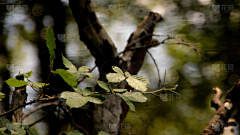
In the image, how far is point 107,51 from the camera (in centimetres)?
76

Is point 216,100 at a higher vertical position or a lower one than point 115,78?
lower

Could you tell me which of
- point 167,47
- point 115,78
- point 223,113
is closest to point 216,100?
point 223,113

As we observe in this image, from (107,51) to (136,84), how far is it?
48cm

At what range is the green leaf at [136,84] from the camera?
294 millimetres

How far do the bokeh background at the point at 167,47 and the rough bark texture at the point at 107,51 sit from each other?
0.06m

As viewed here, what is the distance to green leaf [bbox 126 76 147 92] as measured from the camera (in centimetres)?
29

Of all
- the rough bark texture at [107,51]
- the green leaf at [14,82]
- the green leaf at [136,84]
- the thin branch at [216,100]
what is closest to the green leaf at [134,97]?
the green leaf at [136,84]

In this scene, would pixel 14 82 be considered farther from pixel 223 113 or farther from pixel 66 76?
pixel 223 113

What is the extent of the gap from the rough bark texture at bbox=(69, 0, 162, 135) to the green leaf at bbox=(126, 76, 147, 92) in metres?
0.46

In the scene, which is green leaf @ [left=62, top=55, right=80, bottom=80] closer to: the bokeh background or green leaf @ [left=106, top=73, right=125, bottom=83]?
green leaf @ [left=106, top=73, right=125, bottom=83]

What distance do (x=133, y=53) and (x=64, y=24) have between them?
0.38 metres

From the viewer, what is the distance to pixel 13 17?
0.90 metres

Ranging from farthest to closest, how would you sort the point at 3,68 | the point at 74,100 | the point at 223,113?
the point at 3,68, the point at 223,113, the point at 74,100

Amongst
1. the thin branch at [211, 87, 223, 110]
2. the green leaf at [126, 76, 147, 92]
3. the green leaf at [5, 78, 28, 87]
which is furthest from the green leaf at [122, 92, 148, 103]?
the thin branch at [211, 87, 223, 110]
